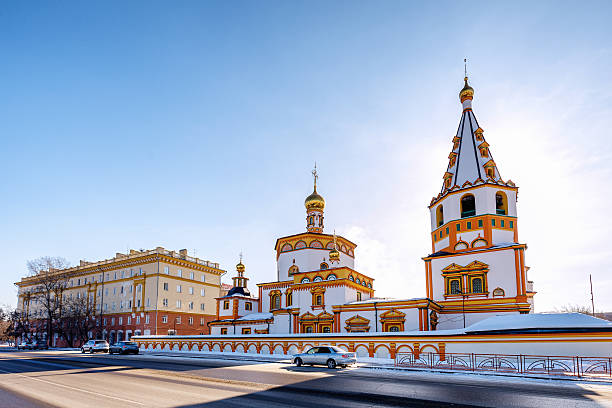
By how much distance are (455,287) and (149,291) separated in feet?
125

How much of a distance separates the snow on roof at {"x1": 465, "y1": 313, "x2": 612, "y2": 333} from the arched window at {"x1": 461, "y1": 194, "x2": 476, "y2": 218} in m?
10.8

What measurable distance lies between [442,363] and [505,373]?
5.45 m

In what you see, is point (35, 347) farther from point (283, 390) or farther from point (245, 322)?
point (283, 390)

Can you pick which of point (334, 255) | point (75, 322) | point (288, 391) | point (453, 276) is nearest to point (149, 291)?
point (75, 322)

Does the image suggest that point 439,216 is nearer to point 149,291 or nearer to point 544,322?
point 544,322

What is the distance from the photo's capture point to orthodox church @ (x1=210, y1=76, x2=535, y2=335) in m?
31.7

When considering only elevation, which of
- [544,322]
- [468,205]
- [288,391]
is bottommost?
[288,391]

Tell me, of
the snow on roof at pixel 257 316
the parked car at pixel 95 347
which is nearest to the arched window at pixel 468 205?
the snow on roof at pixel 257 316

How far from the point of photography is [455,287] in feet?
111

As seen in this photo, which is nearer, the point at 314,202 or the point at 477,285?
the point at 477,285

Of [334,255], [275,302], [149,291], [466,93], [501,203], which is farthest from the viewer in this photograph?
[149,291]

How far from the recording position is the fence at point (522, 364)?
18.2 metres

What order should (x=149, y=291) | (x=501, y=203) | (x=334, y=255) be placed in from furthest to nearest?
(x=149, y=291)
(x=334, y=255)
(x=501, y=203)

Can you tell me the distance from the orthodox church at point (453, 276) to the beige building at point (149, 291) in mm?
16851
